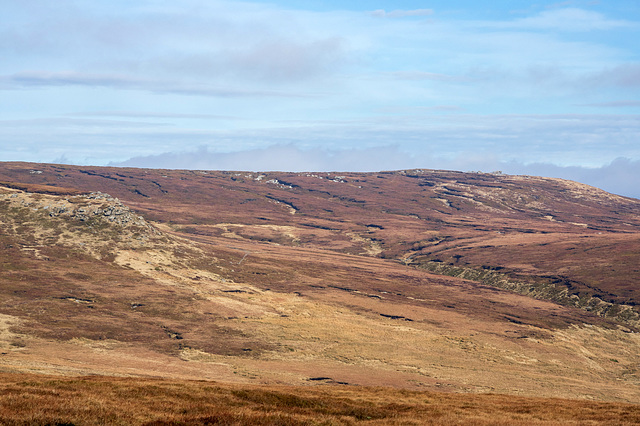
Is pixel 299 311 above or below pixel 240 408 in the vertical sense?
below

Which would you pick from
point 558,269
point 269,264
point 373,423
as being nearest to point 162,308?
point 269,264

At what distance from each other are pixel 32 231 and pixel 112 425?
114029 mm

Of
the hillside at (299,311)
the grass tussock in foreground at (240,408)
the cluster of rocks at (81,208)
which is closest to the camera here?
the grass tussock in foreground at (240,408)

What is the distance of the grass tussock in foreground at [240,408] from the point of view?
66.4 ft

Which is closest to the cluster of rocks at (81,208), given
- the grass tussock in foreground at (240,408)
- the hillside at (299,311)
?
the hillside at (299,311)

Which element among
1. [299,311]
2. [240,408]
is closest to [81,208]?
[299,311]

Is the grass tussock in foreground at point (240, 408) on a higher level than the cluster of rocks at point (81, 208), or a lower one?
lower

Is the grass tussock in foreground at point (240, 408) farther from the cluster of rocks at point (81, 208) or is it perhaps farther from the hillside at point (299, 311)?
the cluster of rocks at point (81, 208)

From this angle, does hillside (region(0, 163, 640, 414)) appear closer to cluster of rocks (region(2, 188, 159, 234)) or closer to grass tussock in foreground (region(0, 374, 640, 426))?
cluster of rocks (region(2, 188, 159, 234))

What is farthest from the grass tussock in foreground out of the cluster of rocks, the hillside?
→ the cluster of rocks

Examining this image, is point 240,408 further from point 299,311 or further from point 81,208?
point 81,208

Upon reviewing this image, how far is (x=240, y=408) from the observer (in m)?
25.4

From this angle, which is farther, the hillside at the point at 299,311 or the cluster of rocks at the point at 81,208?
the cluster of rocks at the point at 81,208

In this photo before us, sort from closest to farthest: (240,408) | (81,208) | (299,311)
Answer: (240,408), (299,311), (81,208)
